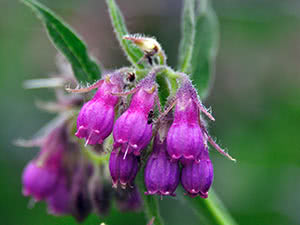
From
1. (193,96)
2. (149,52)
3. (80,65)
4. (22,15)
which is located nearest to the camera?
(193,96)

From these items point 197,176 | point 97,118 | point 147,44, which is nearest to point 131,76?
point 147,44

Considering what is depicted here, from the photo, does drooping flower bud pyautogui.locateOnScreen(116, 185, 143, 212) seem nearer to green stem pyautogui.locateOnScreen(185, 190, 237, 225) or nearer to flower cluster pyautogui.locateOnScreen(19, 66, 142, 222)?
flower cluster pyautogui.locateOnScreen(19, 66, 142, 222)

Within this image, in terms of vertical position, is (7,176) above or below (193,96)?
below

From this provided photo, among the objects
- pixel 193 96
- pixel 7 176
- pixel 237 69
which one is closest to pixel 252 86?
pixel 237 69

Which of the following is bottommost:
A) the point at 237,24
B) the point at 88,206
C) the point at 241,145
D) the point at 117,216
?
the point at 117,216

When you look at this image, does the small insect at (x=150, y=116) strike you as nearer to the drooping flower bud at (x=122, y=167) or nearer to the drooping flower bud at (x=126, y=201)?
the drooping flower bud at (x=122, y=167)

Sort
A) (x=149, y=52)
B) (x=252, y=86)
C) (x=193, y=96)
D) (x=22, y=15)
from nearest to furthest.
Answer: (x=193, y=96)
(x=149, y=52)
(x=252, y=86)
(x=22, y=15)

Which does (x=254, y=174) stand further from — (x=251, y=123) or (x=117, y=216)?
(x=117, y=216)
